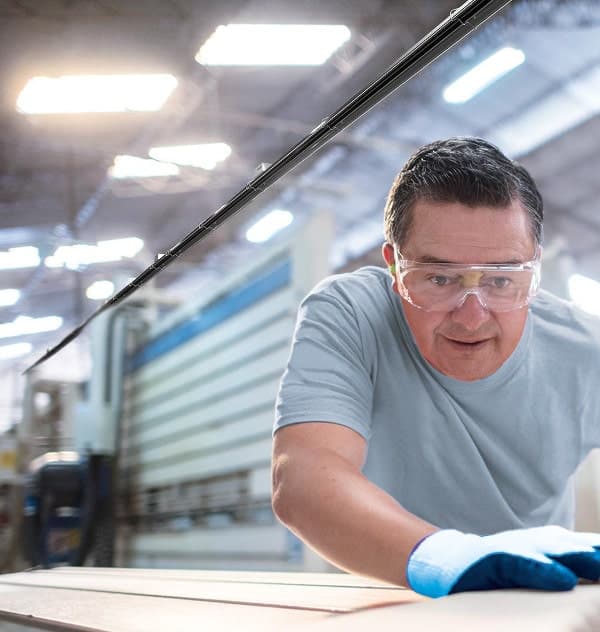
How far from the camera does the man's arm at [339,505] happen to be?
2.73ft

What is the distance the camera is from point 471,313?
1132 millimetres

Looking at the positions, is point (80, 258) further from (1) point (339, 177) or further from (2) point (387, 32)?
(1) point (339, 177)

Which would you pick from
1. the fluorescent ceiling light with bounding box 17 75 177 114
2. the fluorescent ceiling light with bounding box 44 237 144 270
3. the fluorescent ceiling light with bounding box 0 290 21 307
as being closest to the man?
the fluorescent ceiling light with bounding box 44 237 144 270

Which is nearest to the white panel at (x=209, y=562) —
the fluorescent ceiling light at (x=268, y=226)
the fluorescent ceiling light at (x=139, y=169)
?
the fluorescent ceiling light at (x=139, y=169)

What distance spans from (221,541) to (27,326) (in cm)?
436

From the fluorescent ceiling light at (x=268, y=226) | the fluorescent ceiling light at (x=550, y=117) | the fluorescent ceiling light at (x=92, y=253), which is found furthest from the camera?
the fluorescent ceiling light at (x=268, y=226)

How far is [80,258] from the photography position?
4.79m

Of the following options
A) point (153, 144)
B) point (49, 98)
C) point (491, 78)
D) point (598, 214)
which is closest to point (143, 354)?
point (49, 98)

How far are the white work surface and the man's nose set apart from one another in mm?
418

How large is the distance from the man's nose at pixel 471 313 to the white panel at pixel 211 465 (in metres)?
1.99

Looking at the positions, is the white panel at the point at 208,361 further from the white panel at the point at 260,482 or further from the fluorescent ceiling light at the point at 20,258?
the fluorescent ceiling light at the point at 20,258

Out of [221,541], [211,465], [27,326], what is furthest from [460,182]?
[27,326]

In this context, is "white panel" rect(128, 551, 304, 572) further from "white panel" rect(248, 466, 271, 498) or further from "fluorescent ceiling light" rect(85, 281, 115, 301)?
"fluorescent ceiling light" rect(85, 281, 115, 301)

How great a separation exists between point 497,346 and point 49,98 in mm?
5039
